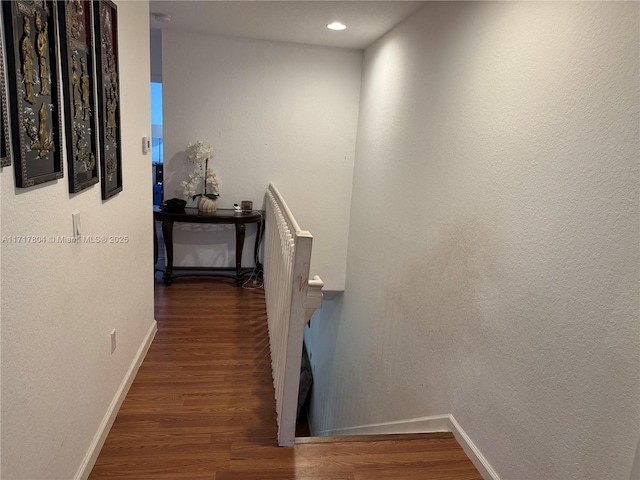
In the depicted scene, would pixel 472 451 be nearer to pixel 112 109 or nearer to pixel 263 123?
pixel 112 109

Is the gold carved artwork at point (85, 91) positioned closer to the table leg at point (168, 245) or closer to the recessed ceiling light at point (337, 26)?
the recessed ceiling light at point (337, 26)

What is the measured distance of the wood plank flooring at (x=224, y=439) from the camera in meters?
1.84

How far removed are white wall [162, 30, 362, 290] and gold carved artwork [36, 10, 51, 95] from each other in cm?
301

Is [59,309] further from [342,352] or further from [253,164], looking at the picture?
[342,352]

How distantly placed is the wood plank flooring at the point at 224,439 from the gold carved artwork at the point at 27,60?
4.73 ft

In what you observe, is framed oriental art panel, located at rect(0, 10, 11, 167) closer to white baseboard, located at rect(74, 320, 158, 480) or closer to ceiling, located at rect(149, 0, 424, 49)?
white baseboard, located at rect(74, 320, 158, 480)

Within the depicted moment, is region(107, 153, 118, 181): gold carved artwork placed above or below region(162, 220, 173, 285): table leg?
above

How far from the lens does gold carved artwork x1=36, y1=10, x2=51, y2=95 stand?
1213 millimetres

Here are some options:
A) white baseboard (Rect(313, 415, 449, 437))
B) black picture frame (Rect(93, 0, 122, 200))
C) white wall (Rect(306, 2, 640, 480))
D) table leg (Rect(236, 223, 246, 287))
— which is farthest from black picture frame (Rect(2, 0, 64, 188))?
table leg (Rect(236, 223, 246, 287))

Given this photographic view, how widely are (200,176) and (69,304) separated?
2.87m

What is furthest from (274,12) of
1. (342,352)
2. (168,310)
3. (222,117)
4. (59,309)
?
(342,352)

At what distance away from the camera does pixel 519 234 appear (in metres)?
1.81

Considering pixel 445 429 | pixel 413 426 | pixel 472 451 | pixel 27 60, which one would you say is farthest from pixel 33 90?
pixel 413 426

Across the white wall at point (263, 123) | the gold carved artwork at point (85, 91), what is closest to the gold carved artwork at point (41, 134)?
the gold carved artwork at point (85, 91)
